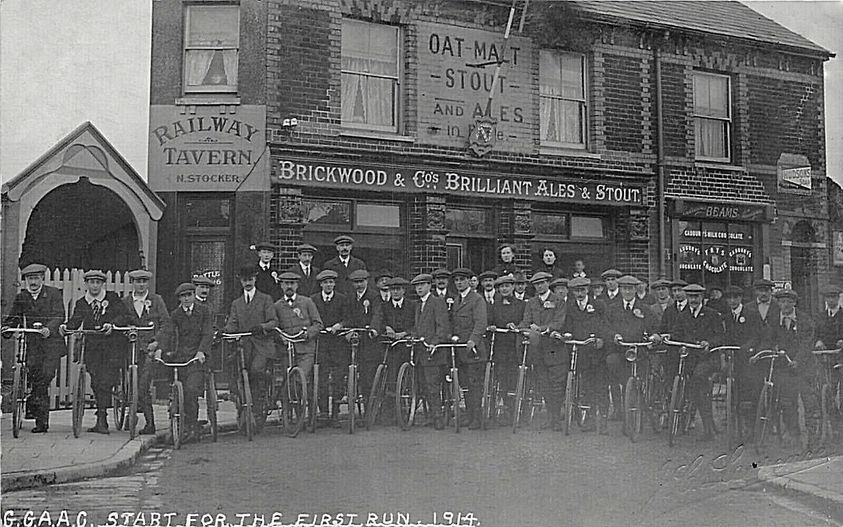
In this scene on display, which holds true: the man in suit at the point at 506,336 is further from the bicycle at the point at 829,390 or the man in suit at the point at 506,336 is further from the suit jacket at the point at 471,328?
the bicycle at the point at 829,390

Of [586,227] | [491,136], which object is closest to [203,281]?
[491,136]

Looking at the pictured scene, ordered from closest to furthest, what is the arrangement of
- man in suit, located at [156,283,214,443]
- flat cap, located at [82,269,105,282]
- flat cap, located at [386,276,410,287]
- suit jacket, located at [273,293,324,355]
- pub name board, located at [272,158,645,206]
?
1. flat cap, located at [82,269,105,282]
2. pub name board, located at [272,158,645,206]
3. man in suit, located at [156,283,214,443]
4. flat cap, located at [386,276,410,287]
5. suit jacket, located at [273,293,324,355]

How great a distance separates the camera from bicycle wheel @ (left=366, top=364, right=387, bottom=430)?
5793 millimetres

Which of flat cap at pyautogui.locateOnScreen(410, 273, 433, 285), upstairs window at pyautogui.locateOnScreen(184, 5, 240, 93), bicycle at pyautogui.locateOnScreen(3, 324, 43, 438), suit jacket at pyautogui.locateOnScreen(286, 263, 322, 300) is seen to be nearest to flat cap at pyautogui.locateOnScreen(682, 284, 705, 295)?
flat cap at pyautogui.locateOnScreen(410, 273, 433, 285)

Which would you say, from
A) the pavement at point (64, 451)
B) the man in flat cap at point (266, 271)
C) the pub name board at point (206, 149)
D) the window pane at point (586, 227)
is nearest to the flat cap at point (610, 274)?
the window pane at point (586, 227)

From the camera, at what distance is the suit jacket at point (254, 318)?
5.48 m

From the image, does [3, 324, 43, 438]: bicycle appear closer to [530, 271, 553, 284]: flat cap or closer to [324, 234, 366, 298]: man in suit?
[324, 234, 366, 298]: man in suit

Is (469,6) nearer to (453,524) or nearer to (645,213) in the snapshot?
(645,213)

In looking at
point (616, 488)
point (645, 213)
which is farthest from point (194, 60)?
point (616, 488)

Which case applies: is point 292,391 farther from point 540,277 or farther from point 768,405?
point 768,405

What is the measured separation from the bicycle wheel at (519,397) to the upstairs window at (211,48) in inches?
115

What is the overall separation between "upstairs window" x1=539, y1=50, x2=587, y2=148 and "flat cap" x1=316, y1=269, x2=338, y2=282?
5.82 feet

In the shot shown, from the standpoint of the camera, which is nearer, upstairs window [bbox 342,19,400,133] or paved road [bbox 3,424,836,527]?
paved road [bbox 3,424,836,527]

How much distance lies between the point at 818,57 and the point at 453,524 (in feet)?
14.0
